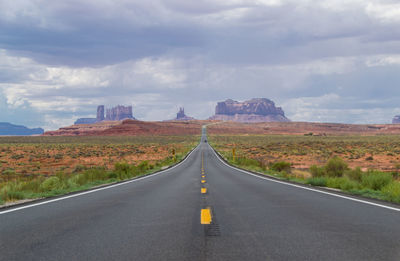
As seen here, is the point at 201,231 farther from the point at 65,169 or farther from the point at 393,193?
the point at 65,169

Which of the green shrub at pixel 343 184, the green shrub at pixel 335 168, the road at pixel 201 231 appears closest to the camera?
the road at pixel 201 231

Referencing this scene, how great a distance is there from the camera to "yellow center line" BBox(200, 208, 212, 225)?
6.91 meters

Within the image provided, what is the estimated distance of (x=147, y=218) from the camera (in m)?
7.41

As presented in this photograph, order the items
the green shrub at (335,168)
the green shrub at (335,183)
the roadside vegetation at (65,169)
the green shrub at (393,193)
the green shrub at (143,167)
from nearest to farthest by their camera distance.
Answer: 1. the green shrub at (393,193)
2. the roadside vegetation at (65,169)
3. the green shrub at (335,183)
4. the green shrub at (335,168)
5. the green shrub at (143,167)

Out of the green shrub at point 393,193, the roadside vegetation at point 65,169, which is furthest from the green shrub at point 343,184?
the roadside vegetation at point 65,169

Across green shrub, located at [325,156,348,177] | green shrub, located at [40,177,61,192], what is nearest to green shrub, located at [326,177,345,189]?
green shrub, located at [325,156,348,177]

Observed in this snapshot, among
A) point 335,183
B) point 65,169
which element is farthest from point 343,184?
point 65,169

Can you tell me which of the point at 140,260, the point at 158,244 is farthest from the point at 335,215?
the point at 140,260

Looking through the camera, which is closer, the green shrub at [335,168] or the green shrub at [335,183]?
the green shrub at [335,183]

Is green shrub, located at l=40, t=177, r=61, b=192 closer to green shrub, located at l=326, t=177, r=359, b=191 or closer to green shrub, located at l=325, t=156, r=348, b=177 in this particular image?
green shrub, located at l=326, t=177, r=359, b=191

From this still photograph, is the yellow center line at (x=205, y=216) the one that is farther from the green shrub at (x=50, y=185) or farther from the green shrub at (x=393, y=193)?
the green shrub at (x=50, y=185)

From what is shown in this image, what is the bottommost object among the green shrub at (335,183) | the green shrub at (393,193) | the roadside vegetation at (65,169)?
the roadside vegetation at (65,169)

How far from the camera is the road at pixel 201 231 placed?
4.79 metres

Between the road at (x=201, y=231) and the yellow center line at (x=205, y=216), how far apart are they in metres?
0.02
